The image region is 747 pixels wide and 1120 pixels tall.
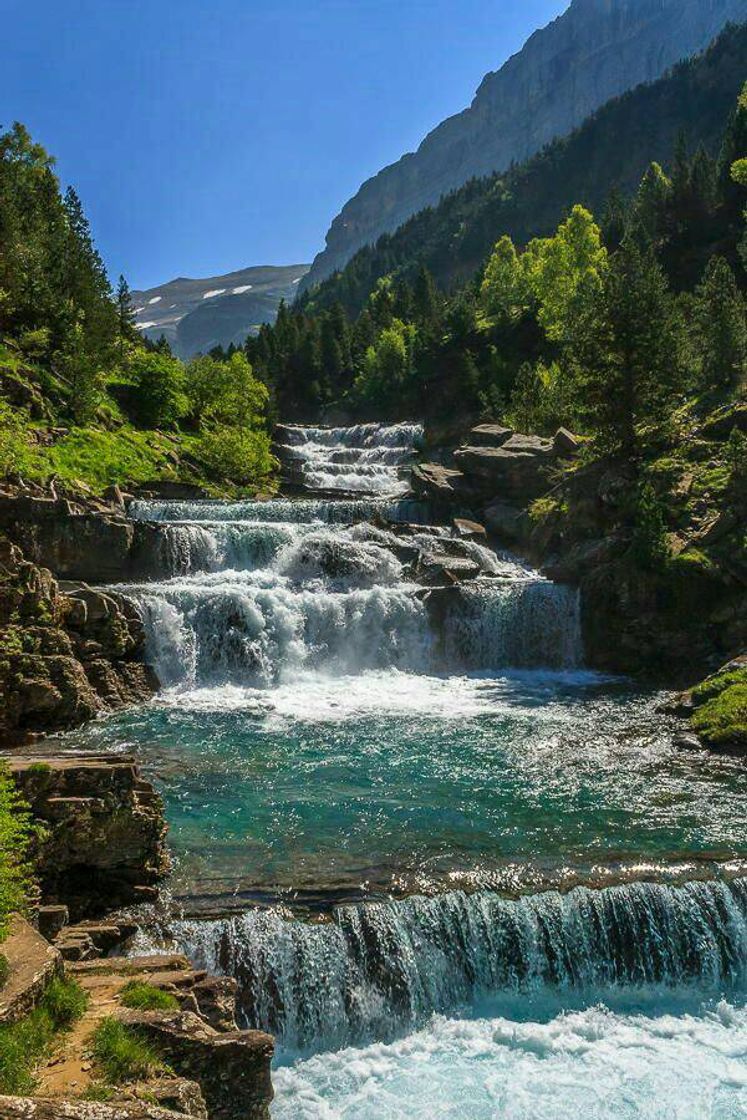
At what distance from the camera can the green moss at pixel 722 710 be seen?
19.2 m

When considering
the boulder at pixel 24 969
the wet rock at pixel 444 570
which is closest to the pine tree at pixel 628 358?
the wet rock at pixel 444 570

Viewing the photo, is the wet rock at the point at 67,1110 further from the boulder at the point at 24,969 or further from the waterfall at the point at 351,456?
the waterfall at the point at 351,456

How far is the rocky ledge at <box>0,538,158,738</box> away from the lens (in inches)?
799

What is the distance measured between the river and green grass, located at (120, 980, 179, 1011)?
2473 mm

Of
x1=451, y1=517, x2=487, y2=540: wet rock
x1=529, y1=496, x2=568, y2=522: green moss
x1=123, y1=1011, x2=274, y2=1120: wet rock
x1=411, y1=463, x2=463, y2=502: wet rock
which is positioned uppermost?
x1=411, y1=463, x2=463, y2=502: wet rock

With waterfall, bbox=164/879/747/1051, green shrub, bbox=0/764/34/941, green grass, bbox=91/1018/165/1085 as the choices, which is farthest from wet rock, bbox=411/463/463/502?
green grass, bbox=91/1018/165/1085

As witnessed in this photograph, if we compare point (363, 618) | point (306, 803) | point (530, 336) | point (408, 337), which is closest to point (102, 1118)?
point (306, 803)

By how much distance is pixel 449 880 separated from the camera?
1267 centimetres

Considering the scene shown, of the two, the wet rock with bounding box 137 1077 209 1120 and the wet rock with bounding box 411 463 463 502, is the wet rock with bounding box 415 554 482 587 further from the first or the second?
the wet rock with bounding box 137 1077 209 1120

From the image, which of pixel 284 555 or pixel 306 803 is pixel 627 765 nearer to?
pixel 306 803

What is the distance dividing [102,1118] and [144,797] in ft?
25.9

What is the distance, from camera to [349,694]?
84.9 feet

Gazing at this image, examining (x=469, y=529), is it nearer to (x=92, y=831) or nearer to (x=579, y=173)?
(x=92, y=831)

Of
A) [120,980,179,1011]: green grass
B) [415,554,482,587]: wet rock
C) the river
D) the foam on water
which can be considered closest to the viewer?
[120,980,179,1011]: green grass
